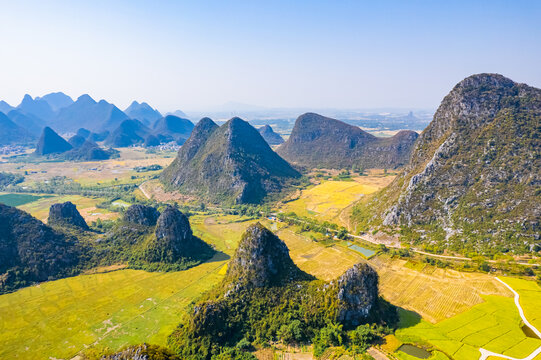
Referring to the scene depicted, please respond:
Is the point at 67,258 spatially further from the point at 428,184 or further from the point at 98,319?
the point at 428,184

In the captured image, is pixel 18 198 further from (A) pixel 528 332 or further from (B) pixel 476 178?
(B) pixel 476 178

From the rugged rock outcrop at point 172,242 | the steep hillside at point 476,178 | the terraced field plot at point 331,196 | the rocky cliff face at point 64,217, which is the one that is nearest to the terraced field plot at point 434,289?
the steep hillside at point 476,178

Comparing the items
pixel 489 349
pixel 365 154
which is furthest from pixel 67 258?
pixel 365 154

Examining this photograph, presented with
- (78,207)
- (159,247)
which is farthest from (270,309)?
(78,207)

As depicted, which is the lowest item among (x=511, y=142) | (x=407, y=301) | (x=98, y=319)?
(x=98, y=319)

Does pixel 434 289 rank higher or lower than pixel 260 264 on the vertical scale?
lower

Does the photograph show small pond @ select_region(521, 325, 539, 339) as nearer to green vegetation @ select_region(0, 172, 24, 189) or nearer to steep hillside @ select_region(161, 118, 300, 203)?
steep hillside @ select_region(161, 118, 300, 203)

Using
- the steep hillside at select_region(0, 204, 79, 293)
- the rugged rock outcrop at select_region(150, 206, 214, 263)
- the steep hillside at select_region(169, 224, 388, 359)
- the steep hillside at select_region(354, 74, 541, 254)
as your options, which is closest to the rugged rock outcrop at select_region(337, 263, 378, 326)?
the steep hillside at select_region(169, 224, 388, 359)
